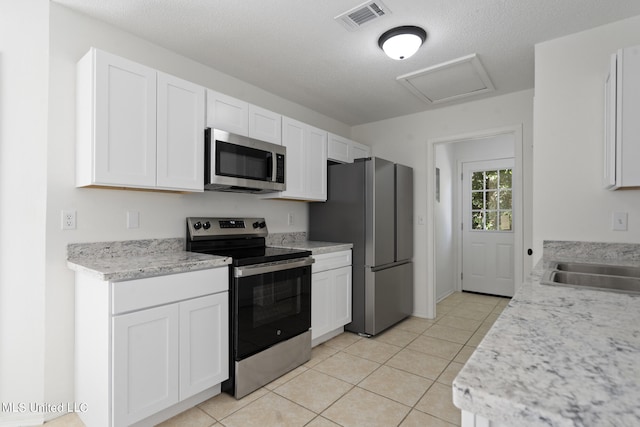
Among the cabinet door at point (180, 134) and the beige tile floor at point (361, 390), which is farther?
the cabinet door at point (180, 134)

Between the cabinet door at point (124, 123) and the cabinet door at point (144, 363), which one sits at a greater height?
the cabinet door at point (124, 123)

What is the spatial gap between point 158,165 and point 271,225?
1.36 metres

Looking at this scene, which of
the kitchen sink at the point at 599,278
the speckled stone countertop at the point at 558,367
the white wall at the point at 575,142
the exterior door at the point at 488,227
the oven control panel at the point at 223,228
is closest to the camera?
the speckled stone countertop at the point at 558,367

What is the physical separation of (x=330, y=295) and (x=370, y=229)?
0.74m

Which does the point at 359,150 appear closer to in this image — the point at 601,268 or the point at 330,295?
the point at 330,295

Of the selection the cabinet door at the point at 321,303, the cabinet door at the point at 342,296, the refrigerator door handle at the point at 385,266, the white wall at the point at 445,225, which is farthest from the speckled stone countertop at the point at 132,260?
the white wall at the point at 445,225

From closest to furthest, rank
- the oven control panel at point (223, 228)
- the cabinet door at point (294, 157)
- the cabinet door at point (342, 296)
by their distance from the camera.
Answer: the oven control panel at point (223, 228), the cabinet door at point (294, 157), the cabinet door at point (342, 296)

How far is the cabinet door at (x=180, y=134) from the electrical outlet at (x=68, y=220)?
51 centimetres

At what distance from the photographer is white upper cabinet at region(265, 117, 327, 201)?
295 cm

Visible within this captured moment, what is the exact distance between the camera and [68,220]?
1962mm

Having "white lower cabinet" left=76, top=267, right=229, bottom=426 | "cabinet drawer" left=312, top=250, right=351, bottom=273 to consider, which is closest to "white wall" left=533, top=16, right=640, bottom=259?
"cabinet drawer" left=312, top=250, right=351, bottom=273

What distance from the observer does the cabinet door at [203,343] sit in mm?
1892

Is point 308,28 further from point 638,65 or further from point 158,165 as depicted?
point 638,65

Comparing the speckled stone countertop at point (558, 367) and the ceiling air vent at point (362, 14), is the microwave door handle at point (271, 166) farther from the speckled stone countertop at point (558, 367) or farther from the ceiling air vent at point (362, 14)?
the speckled stone countertop at point (558, 367)
